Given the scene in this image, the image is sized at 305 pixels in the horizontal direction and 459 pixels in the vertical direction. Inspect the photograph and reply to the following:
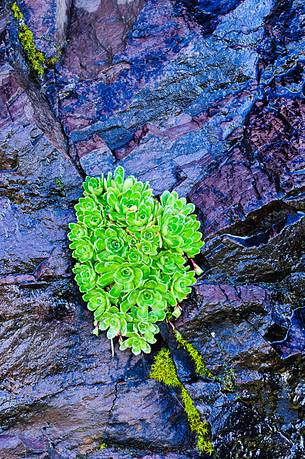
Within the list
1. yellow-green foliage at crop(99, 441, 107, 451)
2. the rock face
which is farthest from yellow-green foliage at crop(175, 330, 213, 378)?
yellow-green foliage at crop(99, 441, 107, 451)

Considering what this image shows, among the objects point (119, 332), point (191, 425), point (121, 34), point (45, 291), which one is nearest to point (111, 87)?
point (121, 34)

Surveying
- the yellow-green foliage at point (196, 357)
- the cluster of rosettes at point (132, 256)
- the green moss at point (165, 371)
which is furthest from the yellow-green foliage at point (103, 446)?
the yellow-green foliage at point (196, 357)

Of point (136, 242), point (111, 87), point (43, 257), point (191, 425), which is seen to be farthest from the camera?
point (111, 87)

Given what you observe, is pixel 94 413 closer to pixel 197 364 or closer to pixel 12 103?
pixel 197 364

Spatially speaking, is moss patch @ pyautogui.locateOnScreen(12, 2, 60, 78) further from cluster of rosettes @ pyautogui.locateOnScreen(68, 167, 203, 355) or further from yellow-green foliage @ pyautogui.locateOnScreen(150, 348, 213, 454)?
yellow-green foliage @ pyautogui.locateOnScreen(150, 348, 213, 454)

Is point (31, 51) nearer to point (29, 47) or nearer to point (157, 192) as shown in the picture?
point (29, 47)
